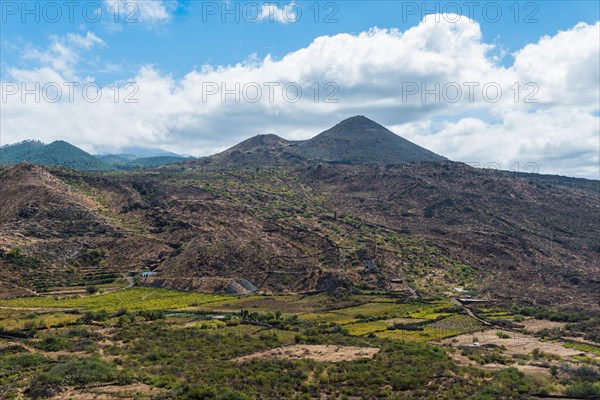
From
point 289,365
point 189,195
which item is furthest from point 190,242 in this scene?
point 289,365

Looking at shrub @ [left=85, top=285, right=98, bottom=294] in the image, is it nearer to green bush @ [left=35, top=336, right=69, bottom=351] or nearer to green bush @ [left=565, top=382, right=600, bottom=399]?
green bush @ [left=35, top=336, right=69, bottom=351]

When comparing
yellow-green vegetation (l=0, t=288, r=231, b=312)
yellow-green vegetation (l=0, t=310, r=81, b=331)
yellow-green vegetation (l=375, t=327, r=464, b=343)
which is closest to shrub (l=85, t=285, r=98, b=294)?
yellow-green vegetation (l=0, t=288, r=231, b=312)

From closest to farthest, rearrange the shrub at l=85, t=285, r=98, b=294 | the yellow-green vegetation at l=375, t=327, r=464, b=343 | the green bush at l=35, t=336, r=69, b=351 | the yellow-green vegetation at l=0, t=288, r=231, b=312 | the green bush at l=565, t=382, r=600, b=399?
the green bush at l=565, t=382, r=600, b=399 < the green bush at l=35, t=336, r=69, b=351 < the yellow-green vegetation at l=375, t=327, r=464, b=343 < the yellow-green vegetation at l=0, t=288, r=231, b=312 < the shrub at l=85, t=285, r=98, b=294

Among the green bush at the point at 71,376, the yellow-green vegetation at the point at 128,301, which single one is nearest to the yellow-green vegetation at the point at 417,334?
the green bush at the point at 71,376

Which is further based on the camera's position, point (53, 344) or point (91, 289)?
point (91, 289)

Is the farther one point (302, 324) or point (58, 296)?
point (58, 296)

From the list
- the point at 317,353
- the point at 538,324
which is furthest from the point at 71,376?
the point at 538,324

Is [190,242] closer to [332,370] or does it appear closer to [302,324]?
[302,324]

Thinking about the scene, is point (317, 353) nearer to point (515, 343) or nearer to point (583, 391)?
point (583, 391)
